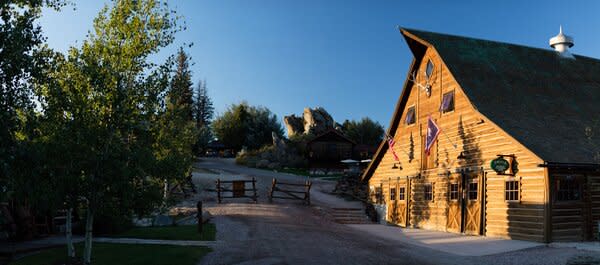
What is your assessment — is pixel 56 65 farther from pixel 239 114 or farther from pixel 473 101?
pixel 239 114

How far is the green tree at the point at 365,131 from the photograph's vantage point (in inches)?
3054

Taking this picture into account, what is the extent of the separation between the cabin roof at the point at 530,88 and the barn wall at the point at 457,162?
2.01ft

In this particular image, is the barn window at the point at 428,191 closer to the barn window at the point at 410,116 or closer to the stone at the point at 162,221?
the barn window at the point at 410,116

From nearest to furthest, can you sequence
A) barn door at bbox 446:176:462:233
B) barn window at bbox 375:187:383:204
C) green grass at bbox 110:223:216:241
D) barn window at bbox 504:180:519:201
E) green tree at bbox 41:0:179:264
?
green tree at bbox 41:0:179:264, barn window at bbox 504:180:519:201, green grass at bbox 110:223:216:241, barn door at bbox 446:176:462:233, barn window at bbox 375:187:383:204

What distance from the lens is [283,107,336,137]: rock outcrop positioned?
243ft

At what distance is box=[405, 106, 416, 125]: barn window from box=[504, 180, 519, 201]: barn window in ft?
27.6

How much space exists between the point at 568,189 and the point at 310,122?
5688 cm

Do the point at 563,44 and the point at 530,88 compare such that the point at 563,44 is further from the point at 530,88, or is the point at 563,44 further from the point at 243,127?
the point at 243,127

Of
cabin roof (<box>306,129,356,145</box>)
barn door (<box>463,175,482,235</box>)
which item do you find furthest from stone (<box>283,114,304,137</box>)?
barn door (<box>463,175,482,235</box>)

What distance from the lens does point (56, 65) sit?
15.1 metres

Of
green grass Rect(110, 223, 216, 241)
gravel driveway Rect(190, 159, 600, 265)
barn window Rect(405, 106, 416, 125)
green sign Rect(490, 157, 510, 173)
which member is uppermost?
barn window Rect(405, 106, 416, 125)

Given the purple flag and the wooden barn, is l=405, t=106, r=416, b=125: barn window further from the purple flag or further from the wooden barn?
the purple flag

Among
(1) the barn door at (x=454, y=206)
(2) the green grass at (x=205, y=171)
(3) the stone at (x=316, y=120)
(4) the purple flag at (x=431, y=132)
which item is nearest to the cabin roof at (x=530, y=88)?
(4) the purple flag at (x=431, y=132)

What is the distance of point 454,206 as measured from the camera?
23.3 meters
